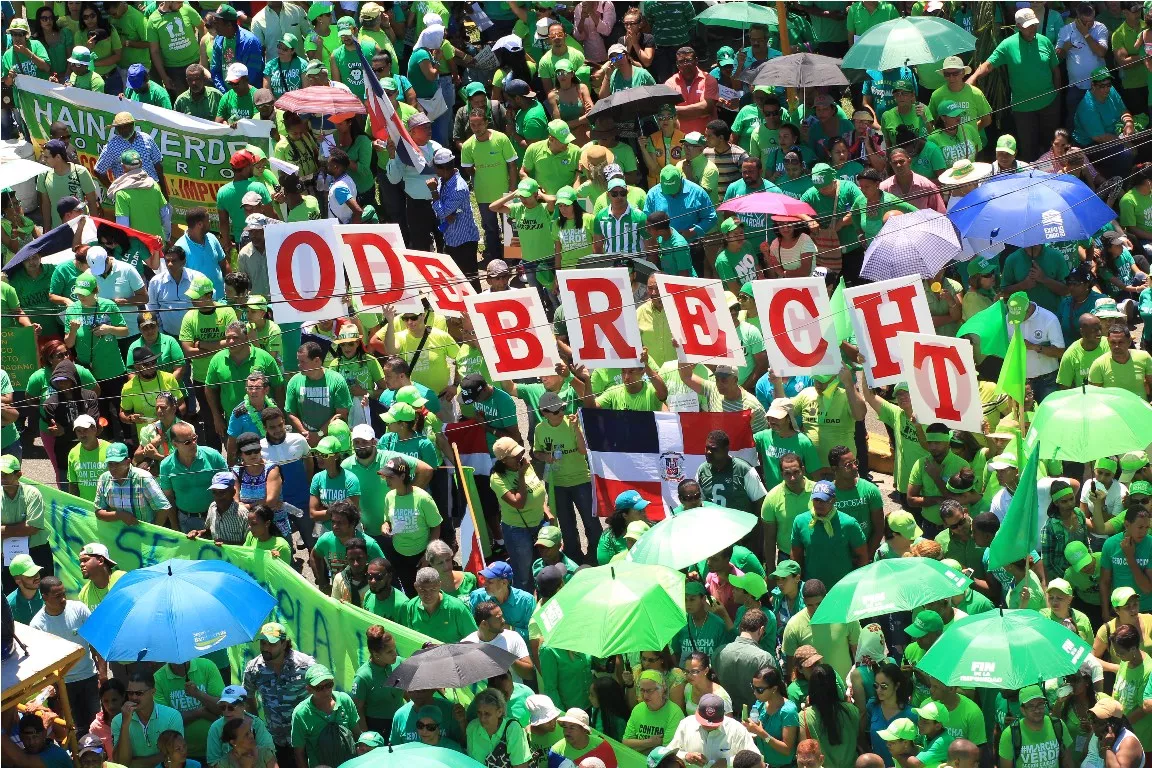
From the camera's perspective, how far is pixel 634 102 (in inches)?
808

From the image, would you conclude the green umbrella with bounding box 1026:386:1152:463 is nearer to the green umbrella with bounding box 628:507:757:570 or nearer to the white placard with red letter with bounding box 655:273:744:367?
the green umbrella with bounding box 628:507:757:570

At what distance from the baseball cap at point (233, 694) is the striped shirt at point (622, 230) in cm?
580

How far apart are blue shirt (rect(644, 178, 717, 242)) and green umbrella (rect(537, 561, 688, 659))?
5.45 meters

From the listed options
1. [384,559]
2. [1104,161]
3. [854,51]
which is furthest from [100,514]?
[1104,161]

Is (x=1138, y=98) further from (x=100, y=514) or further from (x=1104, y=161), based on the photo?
(x=100, y=514)

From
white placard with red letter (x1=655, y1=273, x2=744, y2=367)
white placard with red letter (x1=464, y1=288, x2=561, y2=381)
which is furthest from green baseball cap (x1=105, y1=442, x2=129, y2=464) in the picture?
white placard with red letter (x1=655, y1=273, x2=744, y2=367)

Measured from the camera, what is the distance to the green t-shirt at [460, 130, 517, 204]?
820 inches

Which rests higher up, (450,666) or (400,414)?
(400,414)

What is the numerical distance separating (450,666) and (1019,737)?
3238 mm

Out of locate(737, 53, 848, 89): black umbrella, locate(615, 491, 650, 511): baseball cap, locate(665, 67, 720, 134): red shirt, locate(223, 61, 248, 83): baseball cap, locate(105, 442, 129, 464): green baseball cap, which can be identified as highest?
locate(223, 61, 248, 83): baseball cap

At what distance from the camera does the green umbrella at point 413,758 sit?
42.1ft

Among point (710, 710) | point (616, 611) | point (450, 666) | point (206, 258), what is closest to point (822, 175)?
point (206, 258)

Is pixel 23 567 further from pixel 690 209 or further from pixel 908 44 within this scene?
pixel 908 44

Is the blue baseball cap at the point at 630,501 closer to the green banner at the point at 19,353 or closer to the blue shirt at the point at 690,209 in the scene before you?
the blue shirt at the point at 690,209
